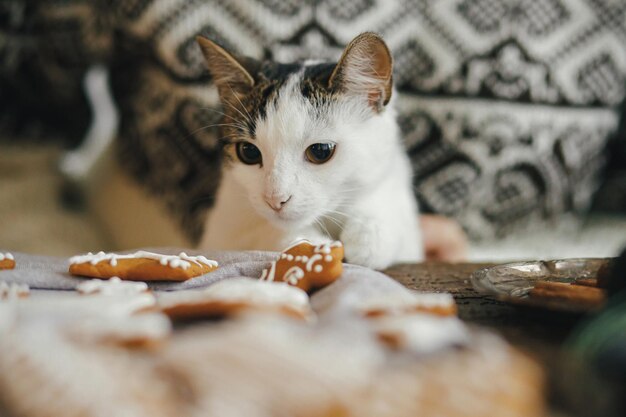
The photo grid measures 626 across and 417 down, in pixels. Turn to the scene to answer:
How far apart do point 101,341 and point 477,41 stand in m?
1.31

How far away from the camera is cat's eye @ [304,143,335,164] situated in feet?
3.03

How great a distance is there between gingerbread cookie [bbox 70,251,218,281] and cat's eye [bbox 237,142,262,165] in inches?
13.1

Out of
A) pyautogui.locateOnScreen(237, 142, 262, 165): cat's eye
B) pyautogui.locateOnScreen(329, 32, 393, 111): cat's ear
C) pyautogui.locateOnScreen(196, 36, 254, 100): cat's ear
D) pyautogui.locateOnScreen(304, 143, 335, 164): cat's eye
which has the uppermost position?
pyautogui.locateOnScreen(196, 36, 254, 100): cat's ear

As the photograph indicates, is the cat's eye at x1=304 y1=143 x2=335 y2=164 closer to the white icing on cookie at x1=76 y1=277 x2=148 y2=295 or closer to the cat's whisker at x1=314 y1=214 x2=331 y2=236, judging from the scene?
the cat's whisker at x1=314 y1=214 x2=331 y2=236

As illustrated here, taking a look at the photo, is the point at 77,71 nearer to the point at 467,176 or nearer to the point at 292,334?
the point at 467,176

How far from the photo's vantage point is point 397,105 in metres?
1.51

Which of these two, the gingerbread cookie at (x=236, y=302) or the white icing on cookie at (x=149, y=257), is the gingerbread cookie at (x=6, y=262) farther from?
the gingerbread cookie at (x=236, y=302)

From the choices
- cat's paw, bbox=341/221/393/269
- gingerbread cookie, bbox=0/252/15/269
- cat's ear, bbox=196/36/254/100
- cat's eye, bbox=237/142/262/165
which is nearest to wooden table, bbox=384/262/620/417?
cat's paw, bbox=341/221/393/269

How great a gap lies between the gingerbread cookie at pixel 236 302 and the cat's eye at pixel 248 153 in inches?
17.9

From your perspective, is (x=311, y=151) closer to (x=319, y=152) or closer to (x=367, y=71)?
(x=319, y=152)

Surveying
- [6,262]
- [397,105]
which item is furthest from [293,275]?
[397,105]

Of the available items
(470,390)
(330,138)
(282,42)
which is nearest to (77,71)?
(282,42)

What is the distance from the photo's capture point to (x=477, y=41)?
4.78ft

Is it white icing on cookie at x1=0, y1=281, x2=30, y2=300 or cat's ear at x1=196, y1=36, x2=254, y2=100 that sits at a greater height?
cat's ear at x1=196, y1=36, x2=254, y2=100
